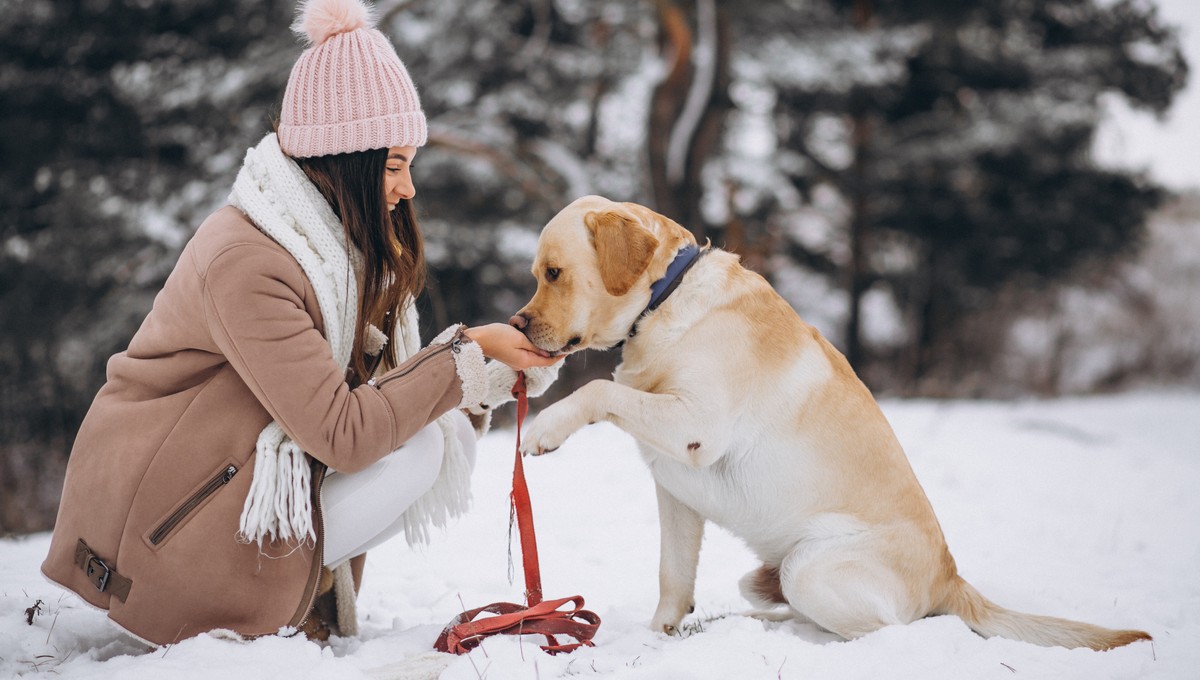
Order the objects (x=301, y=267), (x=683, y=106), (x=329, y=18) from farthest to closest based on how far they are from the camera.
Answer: (x=683, y=106)
(x=329, y=18)
(x=301, y=267)

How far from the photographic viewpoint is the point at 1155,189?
1210 centimetres

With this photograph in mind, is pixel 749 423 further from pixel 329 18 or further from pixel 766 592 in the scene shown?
pixel 329 18

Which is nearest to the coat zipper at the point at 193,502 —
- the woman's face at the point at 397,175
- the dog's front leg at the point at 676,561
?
the woman's face at the point at 397,175

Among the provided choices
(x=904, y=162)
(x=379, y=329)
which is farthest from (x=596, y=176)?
(x=379, y=329)

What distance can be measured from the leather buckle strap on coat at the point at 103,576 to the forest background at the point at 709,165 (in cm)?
515

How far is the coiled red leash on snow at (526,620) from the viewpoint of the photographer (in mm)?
2318

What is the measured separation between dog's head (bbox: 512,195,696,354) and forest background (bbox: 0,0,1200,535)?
5.67 metres

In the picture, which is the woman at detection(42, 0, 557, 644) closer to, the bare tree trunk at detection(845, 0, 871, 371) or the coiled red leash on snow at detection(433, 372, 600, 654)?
the coiled red leash on snow at detection(433, 372, 600, 654)

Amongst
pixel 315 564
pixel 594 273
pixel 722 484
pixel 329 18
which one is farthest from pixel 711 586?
pixel 329 18

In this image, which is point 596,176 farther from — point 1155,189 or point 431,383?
point 431,383

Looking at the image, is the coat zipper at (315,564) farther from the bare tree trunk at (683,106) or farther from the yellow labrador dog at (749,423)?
the bare tree trunk at (683,106)

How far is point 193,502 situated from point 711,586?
198 centimetres

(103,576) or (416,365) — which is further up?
(416,365)

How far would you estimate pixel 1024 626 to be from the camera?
8.00ft
